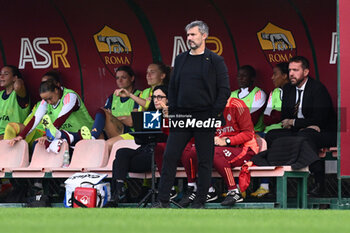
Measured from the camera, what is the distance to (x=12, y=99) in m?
12.2

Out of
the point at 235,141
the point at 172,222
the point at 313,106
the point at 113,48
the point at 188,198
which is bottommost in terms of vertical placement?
the point at 188,198

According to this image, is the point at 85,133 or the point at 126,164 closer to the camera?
the point at 126,164

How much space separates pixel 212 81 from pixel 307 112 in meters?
2.11

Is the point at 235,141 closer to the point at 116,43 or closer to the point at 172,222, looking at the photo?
the point at 116,43

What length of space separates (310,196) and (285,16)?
2609 mm

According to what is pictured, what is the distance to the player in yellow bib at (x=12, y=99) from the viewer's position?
481 inches

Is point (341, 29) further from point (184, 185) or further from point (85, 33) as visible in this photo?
point (85, 33)

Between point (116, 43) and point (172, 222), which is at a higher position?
point (116, 43)

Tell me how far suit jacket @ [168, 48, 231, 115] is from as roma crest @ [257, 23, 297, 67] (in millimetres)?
3170

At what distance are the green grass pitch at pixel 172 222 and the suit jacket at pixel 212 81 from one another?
116 cm

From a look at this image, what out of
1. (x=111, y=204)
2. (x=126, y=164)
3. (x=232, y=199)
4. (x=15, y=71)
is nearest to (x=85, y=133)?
(x=126, y=164)

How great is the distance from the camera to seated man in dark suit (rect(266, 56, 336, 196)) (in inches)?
387

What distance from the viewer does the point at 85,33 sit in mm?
12320

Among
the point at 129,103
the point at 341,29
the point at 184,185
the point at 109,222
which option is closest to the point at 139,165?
the point at 184,185
